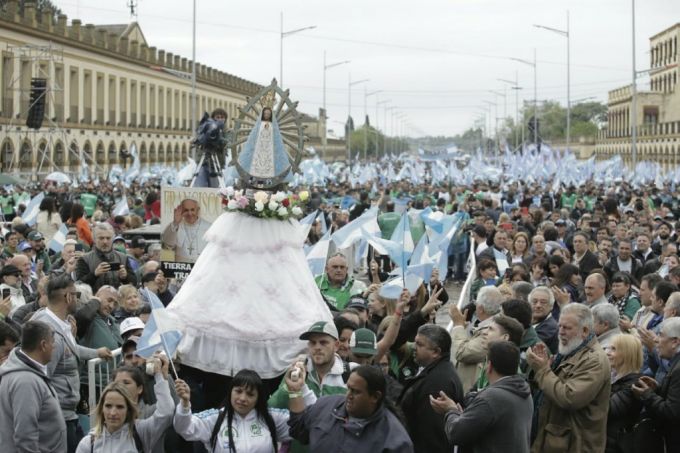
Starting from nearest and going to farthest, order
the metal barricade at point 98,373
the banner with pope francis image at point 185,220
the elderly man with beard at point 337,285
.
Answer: the metal barricade at point 98,373, the elderly man with beard at point 337,285, the banner with pope francis image at point 185,220

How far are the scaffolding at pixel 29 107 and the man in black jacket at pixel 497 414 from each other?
155 ft

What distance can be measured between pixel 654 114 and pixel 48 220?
92.3 meters

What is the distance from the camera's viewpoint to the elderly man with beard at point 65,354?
7.87 metres

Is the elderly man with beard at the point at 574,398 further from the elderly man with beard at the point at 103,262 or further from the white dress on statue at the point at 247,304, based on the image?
the elderly man with beard at the point at 103,262

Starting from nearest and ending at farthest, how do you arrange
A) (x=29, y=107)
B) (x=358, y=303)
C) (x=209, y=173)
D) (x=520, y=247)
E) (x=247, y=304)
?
(x=247, y=304) → (x=358, y=303) → (x=209, y=173) → (x=520, y=247) → (x=29, y=107)

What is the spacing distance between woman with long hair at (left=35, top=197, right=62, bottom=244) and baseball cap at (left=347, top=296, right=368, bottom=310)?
8217mm

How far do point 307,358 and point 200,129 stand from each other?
7.07 metres

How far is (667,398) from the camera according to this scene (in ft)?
24.4

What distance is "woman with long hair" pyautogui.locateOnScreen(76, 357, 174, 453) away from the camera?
6473mm

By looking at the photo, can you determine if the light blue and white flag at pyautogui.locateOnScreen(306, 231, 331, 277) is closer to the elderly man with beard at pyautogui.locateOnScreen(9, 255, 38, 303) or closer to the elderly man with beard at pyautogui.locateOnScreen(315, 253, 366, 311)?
the elderly man with beard at pyautogui.locateOnScreen(315, 253, 366, 311)

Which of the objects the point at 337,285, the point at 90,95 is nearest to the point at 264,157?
the point at 337,285

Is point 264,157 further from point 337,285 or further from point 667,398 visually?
point 667,398

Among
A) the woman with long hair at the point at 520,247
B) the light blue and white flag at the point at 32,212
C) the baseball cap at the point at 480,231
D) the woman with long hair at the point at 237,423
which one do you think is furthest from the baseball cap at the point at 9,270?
the baseball cap at the point at 480,231

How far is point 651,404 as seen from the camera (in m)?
7.46
